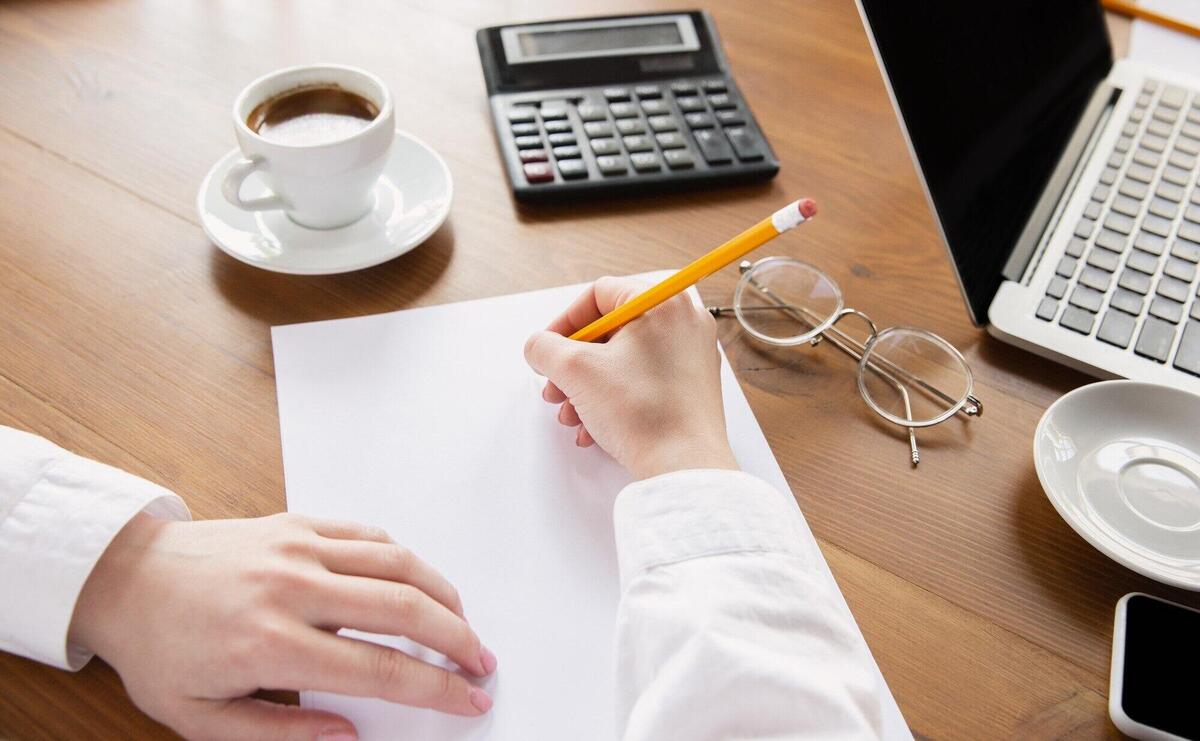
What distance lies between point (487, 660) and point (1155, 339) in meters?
0.51

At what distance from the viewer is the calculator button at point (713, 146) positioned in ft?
2.41

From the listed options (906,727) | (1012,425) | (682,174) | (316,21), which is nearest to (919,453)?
(1012,425)

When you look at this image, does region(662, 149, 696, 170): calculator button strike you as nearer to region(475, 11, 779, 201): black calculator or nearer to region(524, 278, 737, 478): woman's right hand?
region(475, 11, 779, 201): black calculator

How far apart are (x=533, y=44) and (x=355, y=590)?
1.82ft

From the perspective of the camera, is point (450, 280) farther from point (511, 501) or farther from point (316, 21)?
point (316, 21)

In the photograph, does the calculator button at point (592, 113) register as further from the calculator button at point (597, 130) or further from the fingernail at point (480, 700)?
the fingernail at point (480, 700)

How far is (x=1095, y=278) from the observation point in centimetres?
65

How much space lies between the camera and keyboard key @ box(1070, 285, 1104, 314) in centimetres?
63

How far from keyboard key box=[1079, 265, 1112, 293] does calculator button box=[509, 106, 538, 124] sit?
0.44m

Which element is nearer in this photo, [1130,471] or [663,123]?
[1130,471]

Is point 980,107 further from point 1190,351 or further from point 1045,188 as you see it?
point 1190,351

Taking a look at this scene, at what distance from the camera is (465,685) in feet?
1.38

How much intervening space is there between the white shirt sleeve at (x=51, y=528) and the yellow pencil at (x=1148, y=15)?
1.08 meters

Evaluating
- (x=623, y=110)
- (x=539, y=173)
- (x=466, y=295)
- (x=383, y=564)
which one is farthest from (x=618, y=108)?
(x=383, y=564)
